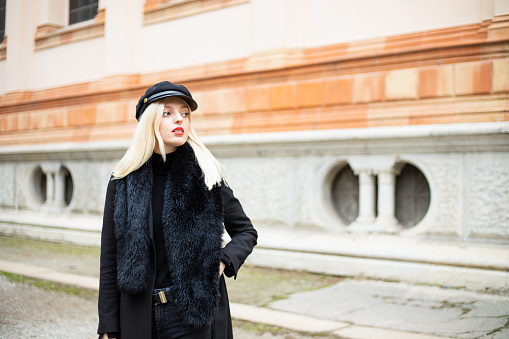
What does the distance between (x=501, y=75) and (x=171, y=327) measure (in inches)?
194

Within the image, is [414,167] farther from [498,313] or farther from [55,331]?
[55,331]

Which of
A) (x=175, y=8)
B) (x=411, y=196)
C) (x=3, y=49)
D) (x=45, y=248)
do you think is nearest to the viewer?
(x=411, y=196)

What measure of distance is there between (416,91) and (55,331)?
4.56 m

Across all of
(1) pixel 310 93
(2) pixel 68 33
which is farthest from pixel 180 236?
(2) pixel 68 33

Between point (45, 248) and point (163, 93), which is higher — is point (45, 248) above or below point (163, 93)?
below

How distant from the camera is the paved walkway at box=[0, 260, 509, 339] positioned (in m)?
4.09

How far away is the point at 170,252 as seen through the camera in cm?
218

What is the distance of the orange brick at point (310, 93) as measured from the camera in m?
7.11

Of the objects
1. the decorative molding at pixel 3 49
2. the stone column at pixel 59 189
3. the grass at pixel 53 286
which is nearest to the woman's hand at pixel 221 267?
the grass at pixel 53 286

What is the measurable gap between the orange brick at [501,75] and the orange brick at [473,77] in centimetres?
6

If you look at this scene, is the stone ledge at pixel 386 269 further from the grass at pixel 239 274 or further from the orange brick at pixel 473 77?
the orange brick at pixel 473 77

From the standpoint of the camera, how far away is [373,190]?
6422 mm

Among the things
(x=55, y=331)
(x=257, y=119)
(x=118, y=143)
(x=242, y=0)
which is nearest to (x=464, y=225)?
(x=257, y=119)

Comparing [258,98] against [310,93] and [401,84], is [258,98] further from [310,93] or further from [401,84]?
[401,84]
